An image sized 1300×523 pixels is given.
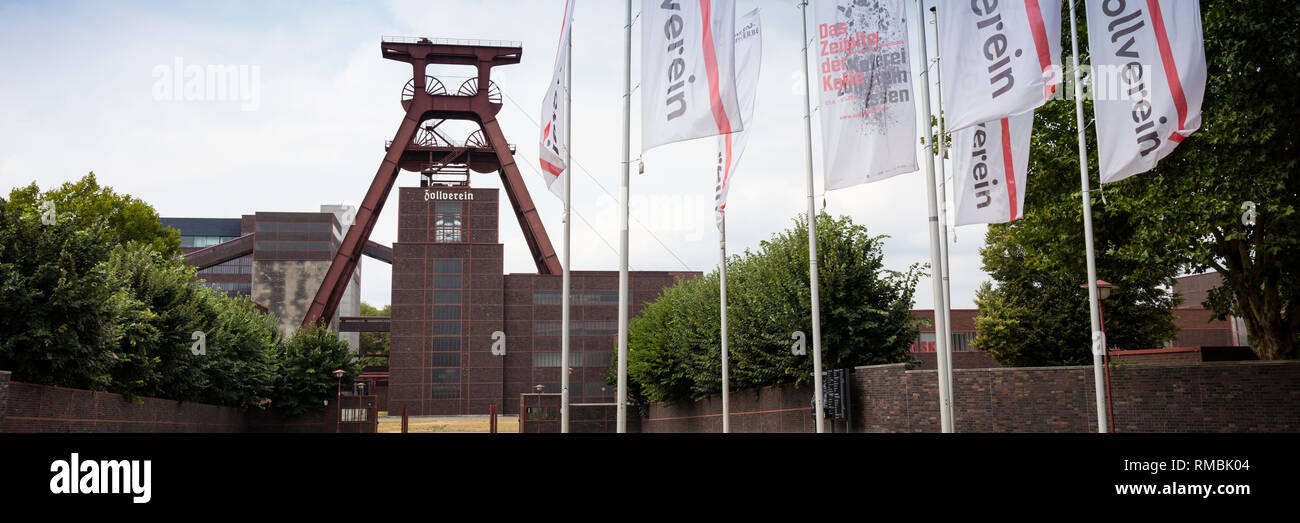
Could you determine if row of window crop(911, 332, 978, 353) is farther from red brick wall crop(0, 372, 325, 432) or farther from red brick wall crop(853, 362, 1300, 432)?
red brick wall crop(0, 372, 325, 432)

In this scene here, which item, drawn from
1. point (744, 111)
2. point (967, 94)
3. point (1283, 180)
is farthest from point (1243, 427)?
point (744, 111)

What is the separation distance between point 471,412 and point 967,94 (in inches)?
3145

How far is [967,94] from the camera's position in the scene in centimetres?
1845

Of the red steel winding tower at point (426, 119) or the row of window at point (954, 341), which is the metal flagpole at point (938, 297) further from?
the red steel winding tower at point (426, 119)

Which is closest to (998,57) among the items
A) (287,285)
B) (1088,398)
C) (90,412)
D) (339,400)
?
(1088,398)

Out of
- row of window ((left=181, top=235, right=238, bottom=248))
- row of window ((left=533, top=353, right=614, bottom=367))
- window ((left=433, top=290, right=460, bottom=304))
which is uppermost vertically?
row of window ((left=181, top=235, right=238, bottom=248))

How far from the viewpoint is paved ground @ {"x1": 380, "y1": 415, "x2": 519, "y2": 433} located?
77.1 meters

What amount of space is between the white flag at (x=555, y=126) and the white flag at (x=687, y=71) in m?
2.18

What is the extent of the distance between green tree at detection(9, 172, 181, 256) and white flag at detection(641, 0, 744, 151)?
43025 mm

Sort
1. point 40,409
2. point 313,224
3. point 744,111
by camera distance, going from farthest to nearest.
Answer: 1. point 313,224
2. point 40,409
3. point 744,111

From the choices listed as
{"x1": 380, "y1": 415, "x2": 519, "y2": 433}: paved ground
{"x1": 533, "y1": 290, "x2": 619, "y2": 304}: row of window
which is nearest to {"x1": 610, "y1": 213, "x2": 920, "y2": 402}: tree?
{"x1": 380, "y1": 415, "x2": 519, "y2": 433}: paved ground

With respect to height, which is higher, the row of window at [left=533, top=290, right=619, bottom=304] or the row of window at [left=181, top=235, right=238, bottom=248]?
the row of window at [left=181, top=235, right=238, bottom=248]

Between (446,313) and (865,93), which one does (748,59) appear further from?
(446,313)
